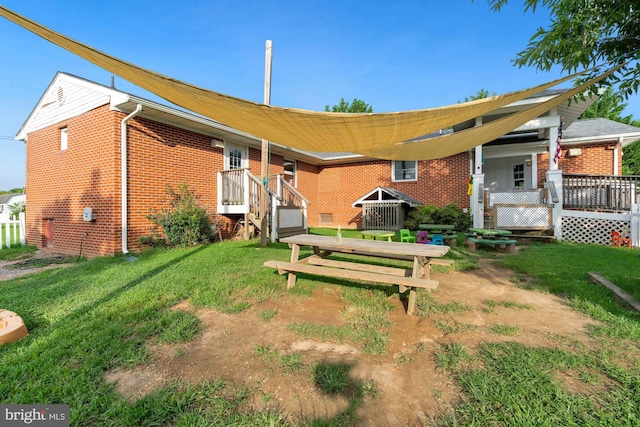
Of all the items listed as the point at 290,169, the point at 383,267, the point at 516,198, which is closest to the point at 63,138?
the point at 290,169

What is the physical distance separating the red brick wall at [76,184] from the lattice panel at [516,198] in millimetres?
10660

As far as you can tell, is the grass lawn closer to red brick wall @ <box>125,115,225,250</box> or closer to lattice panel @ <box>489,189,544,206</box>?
red brick wall @ <box>125,115,225,250</box>

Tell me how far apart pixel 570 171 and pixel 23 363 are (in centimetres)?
1513

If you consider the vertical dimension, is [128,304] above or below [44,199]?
below

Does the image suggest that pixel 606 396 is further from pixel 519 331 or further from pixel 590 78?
pixel 590 78

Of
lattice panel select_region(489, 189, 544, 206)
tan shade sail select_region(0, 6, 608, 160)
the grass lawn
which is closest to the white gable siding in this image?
the grass lawn

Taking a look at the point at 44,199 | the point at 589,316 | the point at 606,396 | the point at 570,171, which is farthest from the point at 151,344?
the point at 570,171

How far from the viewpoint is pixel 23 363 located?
2.28m

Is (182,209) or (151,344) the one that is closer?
(151,344)

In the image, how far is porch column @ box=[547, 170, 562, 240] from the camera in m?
7.99

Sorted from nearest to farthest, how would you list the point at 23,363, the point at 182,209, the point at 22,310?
1. the point at 23,363
2. the point at 22,310
3. the point at 182,209

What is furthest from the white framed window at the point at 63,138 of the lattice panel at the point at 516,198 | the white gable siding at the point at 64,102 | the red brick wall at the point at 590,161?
the red brick wall at the point at 590,161

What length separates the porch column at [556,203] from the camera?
7988mm

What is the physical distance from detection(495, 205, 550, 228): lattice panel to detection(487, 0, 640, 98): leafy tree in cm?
594
